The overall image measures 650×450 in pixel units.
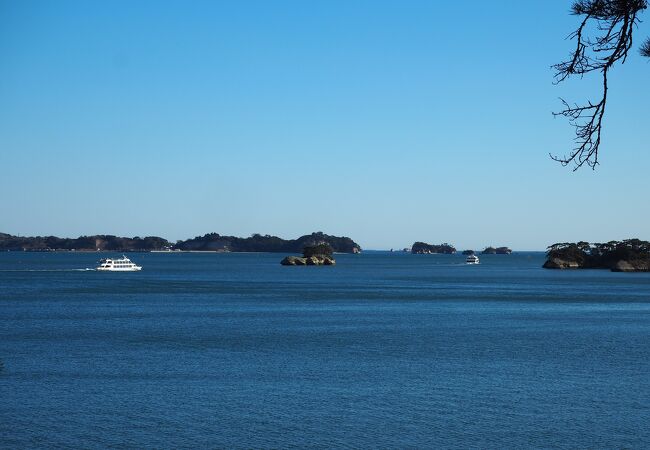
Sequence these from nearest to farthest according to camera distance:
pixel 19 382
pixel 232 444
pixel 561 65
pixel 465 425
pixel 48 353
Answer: pixel 561 65
pixel 232 444
pixel 465 425
pixel 19 382
pixel 48 353

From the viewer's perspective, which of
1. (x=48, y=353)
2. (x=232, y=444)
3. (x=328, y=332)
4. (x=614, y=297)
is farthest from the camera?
(x=614, y=297)

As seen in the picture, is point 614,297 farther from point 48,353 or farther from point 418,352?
point 48,353

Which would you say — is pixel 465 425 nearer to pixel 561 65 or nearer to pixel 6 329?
pixel 561 65

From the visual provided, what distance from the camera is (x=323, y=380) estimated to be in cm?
3869

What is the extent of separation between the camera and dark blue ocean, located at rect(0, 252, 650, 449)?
93.8 feet

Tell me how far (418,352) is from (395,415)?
18599 millimetres

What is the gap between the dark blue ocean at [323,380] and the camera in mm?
28594

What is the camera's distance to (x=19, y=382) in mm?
38125

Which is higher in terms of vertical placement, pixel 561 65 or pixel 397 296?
pixel 561 65

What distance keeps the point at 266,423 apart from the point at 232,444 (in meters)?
2.75

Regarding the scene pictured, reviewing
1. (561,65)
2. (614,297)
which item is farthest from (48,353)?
(614,297)

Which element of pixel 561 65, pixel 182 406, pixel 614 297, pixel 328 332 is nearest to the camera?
pixel 561 65

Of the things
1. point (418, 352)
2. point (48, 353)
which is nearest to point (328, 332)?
point (418, 352)

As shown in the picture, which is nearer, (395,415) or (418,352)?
(395,415)
